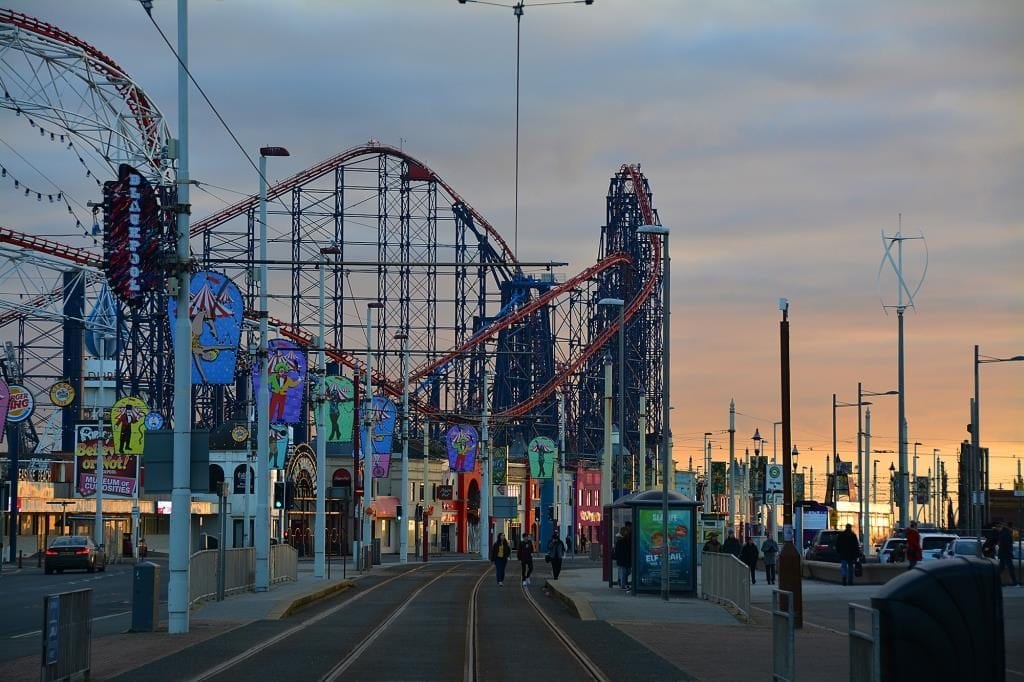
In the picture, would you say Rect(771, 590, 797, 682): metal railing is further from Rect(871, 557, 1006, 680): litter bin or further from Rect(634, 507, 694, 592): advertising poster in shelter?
Rect(634, 507, 694, 592): advertising poster in shelter

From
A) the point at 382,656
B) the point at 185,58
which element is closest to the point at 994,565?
the point at 382,656

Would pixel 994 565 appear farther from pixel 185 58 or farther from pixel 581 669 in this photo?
pixel 185 58

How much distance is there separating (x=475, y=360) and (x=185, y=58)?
69.2 metres

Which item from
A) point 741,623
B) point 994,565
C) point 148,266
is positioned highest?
point 148,266

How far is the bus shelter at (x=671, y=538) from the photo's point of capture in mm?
36188

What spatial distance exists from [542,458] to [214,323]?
4073 centimetres

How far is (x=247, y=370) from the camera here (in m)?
61.3

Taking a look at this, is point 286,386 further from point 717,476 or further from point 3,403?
point 717,476

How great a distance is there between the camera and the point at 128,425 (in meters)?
69.9

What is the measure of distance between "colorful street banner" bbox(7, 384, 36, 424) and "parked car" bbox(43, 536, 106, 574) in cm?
1445

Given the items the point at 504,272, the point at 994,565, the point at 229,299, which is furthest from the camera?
the point at 504,272

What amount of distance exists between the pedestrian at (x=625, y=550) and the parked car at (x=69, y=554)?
83.6 feet

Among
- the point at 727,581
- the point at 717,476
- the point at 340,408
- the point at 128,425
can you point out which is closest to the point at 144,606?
the point at 727,581

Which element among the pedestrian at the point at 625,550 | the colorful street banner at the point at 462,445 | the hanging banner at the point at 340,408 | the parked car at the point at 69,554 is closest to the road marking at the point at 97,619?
the pedestrian at the point at 625,550
